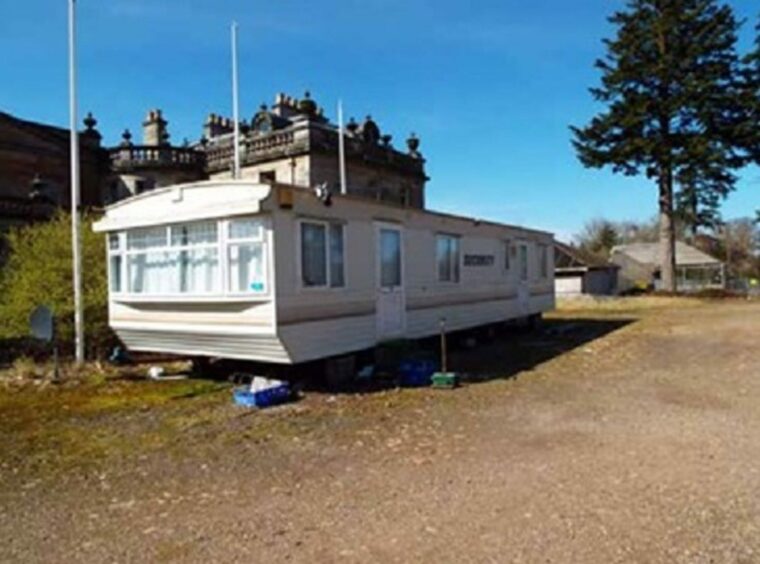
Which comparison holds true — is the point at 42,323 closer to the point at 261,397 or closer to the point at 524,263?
the point at 261,397

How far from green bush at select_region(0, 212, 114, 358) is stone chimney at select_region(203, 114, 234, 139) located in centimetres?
1888

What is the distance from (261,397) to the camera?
923 cm

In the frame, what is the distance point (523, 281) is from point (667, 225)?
68.7 feet

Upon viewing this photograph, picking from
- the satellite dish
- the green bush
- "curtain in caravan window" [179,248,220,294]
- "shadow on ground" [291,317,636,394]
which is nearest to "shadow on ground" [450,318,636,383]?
"shadow on ground" [291,317,636,394]

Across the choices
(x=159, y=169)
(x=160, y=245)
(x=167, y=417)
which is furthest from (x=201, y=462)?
(x=159, y=169)

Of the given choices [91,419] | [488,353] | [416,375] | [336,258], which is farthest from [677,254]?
[91,419]

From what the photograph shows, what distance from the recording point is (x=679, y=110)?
34.3 metres

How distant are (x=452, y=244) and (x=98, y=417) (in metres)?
8.40

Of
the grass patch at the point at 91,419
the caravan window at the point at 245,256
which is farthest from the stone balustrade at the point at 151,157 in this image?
the caravan window at the point at 245,256

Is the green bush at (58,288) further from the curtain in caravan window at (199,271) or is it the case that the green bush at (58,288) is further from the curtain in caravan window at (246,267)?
the curtain in caravan window at (246,267)

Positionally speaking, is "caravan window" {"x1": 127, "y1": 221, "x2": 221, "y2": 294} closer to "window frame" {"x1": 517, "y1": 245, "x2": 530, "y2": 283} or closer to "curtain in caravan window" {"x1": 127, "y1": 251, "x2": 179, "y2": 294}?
"curtain in caravan window" {"x1": 127, "y1": 251, "x2": 179, "y2": 294}

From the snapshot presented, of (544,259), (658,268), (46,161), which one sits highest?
(46,161)

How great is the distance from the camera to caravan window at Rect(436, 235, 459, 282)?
46.5ft

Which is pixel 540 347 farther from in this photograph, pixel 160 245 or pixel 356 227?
pixel 160 245
